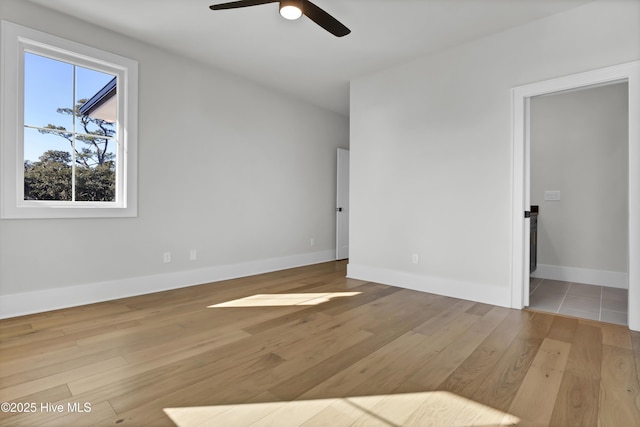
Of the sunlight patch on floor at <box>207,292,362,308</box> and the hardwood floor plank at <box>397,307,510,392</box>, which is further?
the sunlight patch on floor at <box>207,292,362,308</box>

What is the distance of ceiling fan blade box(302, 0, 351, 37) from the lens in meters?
2.21

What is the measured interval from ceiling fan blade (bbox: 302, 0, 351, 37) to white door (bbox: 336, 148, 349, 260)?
3598 millimetres

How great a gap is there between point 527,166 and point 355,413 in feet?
9.33

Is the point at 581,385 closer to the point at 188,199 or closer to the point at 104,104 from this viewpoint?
the point at 188,199

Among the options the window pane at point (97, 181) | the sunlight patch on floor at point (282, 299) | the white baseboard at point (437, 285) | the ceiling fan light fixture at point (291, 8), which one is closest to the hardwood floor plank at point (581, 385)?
the white baseboard at point (437, 285)

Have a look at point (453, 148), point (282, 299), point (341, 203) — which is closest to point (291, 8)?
point (453, 148)

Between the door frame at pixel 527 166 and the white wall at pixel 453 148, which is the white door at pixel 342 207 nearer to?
the white wall at pixel 453 148

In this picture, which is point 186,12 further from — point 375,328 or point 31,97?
point 375,328

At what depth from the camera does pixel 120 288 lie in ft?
11.1

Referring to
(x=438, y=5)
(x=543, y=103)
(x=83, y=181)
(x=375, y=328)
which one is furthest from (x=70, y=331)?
(x=543, y=103)

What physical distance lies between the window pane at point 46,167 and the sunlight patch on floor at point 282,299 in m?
1.83

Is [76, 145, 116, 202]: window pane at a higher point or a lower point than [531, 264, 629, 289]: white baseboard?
higher

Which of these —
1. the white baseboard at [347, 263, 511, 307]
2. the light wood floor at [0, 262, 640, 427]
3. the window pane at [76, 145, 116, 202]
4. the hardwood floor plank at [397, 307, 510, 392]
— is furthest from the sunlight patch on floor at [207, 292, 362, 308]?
the window pane at [76, 145, 116, 202]

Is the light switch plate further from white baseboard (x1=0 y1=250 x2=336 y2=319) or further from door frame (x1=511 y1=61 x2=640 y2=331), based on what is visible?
white baseboard (x1=0 y1=250 x2=336 y2=319)
